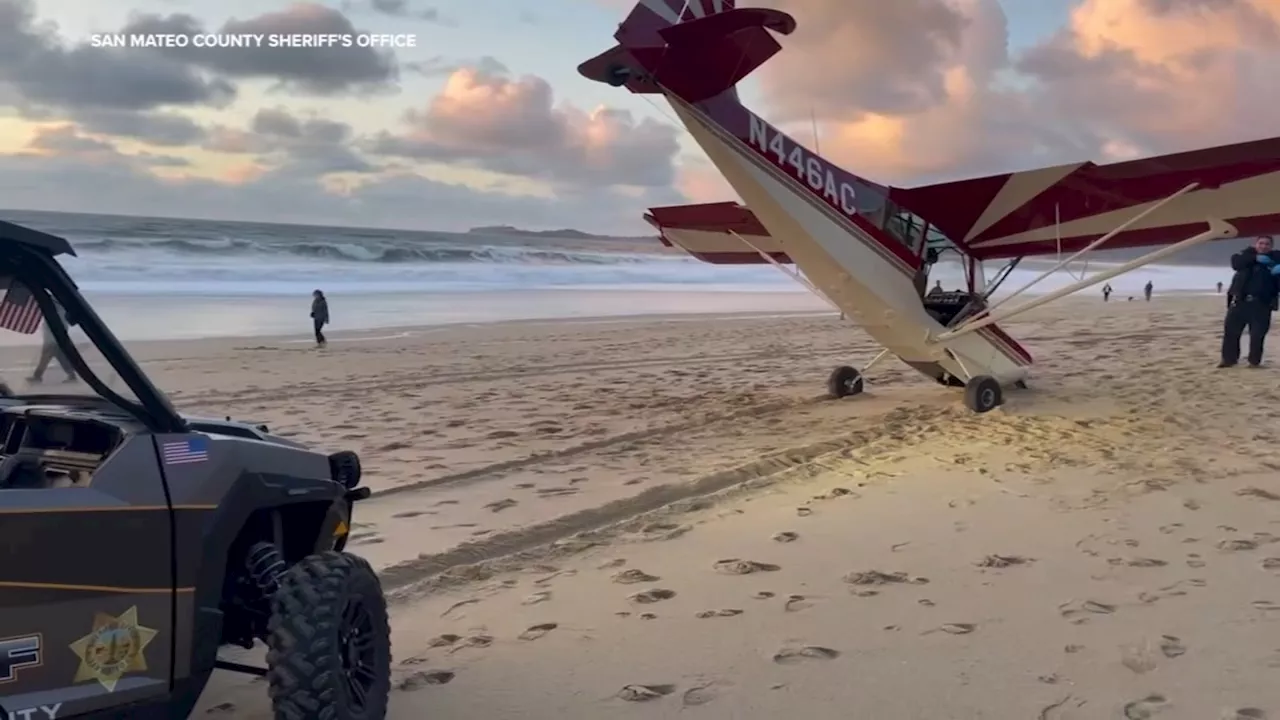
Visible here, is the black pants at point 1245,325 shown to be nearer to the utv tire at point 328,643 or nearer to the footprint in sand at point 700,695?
the footprint in sand at point 700,695

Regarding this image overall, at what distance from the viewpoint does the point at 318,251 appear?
56344mm

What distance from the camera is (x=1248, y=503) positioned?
21.5 feet

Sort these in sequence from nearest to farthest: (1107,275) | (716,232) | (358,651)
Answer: (358,651) → (1107,275) → (716,232)

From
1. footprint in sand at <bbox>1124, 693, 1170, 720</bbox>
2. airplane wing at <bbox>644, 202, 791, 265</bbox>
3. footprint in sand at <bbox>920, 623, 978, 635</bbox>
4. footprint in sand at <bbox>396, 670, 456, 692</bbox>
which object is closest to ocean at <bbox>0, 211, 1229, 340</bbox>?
airplane wing at <bbox>644, 202, 791, 265</bbox>

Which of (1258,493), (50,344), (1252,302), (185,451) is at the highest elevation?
(1252,302)

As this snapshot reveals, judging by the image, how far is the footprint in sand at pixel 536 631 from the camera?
14.7ft

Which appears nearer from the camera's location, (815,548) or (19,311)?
(19,311)

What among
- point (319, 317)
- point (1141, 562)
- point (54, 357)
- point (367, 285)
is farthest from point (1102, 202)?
point (367, 285)

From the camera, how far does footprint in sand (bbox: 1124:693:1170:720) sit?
141 inches

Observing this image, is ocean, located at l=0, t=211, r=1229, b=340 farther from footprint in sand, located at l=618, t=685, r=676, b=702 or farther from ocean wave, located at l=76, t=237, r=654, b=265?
footprint in sand, located at l=618, t=685, r=676, b=702

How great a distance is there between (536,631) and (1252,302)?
1404 centimetres

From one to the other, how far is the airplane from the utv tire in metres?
6.80

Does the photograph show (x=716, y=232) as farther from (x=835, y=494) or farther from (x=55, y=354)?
(x=55, y=354)

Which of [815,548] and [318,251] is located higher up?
[318,251]
